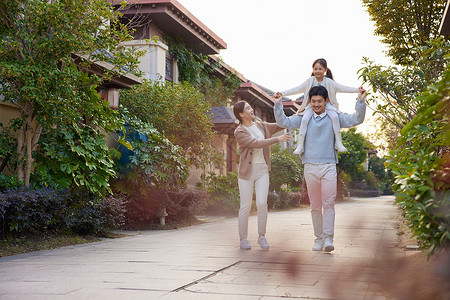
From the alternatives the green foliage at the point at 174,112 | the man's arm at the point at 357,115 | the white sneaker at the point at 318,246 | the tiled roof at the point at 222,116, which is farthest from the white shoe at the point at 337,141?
the tiled roof at the point at 222,116

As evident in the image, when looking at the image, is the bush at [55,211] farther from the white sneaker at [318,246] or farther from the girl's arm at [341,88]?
the girl's arm at [341,88]

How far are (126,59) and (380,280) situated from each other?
20.2 ft

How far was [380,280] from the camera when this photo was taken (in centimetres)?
427

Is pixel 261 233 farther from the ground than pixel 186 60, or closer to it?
closer to it

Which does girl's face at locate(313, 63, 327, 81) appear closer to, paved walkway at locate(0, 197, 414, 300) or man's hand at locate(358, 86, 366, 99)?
man's hand at locate(358, 86, 366, 99)

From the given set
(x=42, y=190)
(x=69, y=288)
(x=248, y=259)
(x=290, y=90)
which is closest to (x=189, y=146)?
(x=42, y=190)

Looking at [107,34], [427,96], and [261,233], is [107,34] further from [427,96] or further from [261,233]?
[427,96]

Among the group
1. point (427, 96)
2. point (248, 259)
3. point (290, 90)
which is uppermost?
point (290, 90)

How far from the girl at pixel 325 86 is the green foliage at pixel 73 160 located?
4.03m

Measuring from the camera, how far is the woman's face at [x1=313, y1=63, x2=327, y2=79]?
651 centimetres

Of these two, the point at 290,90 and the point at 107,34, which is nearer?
the point at 290,90

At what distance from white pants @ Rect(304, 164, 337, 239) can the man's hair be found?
861 millimetres

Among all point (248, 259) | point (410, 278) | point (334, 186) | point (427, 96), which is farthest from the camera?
point (334, 186)

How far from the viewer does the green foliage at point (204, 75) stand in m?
19.9
